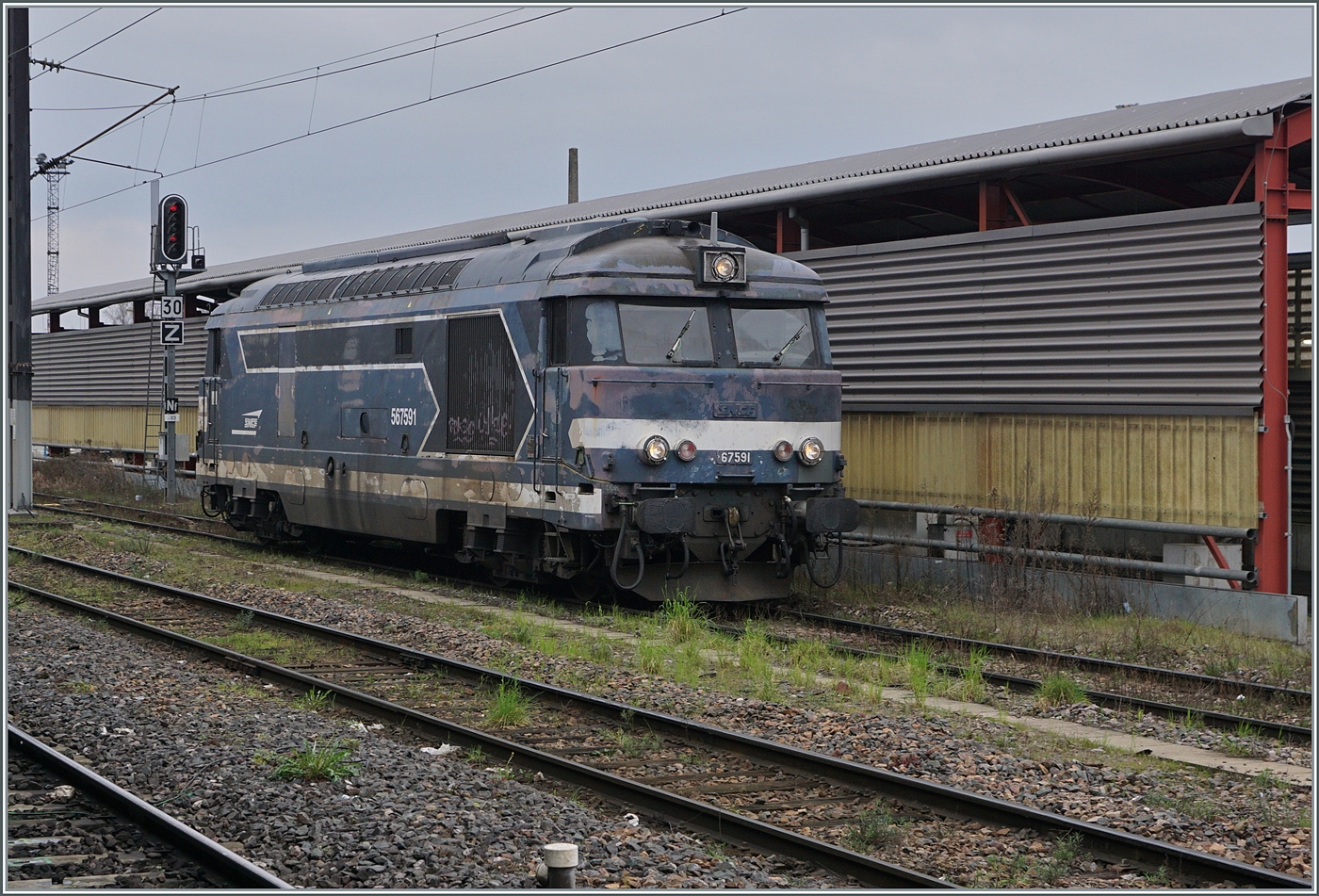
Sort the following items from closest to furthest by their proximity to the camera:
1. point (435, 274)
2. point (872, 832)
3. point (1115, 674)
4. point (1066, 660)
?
1. point (872, 832)
2. point (1115, 674)
3. point (1066, 660)
4. point (435, 274)

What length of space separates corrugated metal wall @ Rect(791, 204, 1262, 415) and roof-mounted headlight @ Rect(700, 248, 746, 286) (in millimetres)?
3383

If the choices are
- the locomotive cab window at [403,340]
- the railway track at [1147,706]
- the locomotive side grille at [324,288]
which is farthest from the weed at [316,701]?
the locomotive side grille at [324,288]

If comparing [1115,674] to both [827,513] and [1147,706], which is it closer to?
[1147,706]

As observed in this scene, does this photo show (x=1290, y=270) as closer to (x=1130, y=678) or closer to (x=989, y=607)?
(x=989, y=607)

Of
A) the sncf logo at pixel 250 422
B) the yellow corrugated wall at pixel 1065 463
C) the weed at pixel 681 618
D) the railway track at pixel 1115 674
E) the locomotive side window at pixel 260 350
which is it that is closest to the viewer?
the railway track at pixel 1115 674

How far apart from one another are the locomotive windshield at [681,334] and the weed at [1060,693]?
4852 millimetres

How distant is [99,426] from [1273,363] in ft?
99.5

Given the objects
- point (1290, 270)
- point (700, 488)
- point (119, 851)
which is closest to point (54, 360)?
point (700, 488)

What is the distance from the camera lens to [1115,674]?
10.8m

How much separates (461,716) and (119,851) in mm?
3193

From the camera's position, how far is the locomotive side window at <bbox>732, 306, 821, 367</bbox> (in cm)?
1362

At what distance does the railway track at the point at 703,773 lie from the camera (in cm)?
625

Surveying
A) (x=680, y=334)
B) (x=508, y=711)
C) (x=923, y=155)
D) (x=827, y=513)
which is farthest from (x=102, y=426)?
(x=508, y=711)

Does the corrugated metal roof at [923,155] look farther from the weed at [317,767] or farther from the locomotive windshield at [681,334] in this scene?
the weed at [317,767]
